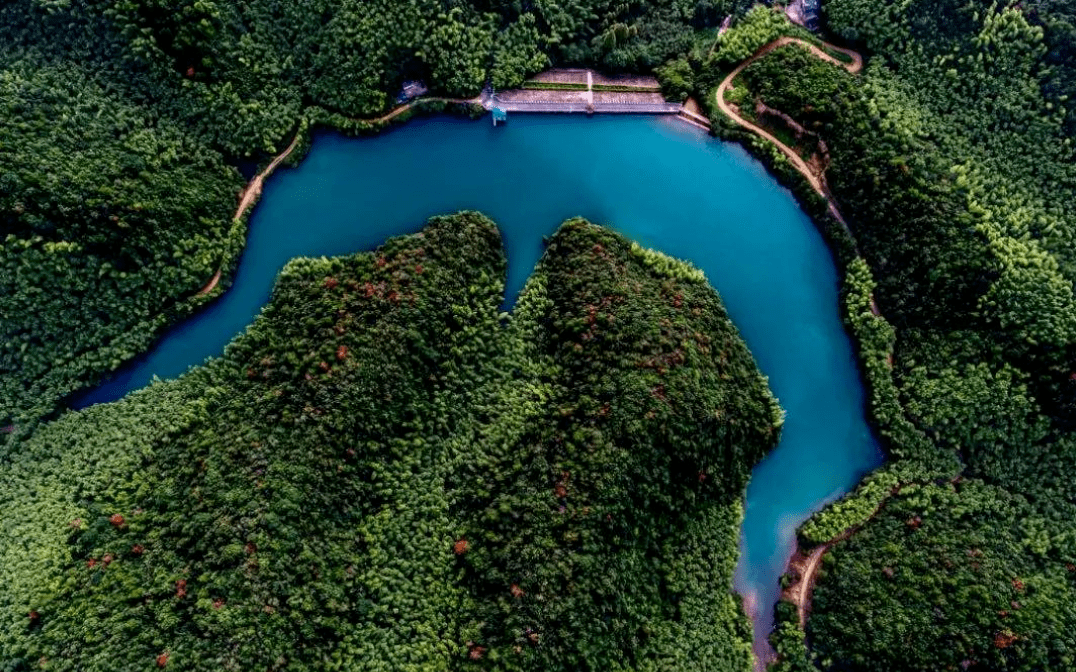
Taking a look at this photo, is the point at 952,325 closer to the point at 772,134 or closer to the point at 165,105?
the point at 772,134

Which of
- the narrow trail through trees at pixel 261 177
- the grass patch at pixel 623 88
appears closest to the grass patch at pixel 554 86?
the grass patch at pixel 623 88

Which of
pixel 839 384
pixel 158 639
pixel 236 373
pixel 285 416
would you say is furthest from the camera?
pixel 839 384

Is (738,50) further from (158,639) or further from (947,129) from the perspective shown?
(158,639)

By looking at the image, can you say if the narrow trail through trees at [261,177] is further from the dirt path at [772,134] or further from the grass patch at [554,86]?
the dirt path at [772,134]

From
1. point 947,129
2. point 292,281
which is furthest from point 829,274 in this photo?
point 292,281

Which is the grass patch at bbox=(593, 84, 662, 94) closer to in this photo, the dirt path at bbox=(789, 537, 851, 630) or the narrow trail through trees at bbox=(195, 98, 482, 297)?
the narrow trail through trees at bbox=(195, 98, 482, 297)
